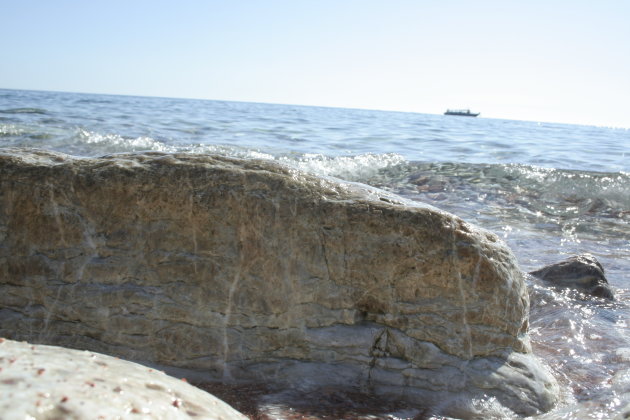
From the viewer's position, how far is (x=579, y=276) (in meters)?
5.79

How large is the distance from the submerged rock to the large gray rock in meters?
2.58

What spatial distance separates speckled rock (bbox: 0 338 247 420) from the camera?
5.92 feet

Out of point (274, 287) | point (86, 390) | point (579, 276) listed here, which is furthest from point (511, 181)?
point (86, 390)

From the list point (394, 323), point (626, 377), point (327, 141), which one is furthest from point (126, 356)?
point (327, 141)

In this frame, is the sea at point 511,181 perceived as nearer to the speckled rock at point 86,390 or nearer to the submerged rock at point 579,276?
the submerged rock at point 579,276

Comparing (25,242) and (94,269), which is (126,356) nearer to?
(94,269)

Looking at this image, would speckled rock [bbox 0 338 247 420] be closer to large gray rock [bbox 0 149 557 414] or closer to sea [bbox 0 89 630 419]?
large gray rock [bbox 0 149 557 414]

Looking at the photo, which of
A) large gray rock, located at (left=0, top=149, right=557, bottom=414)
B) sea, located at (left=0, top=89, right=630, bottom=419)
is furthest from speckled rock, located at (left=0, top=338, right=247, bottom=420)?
sea, located at (left=0, top=89, right=630, bottom=419)

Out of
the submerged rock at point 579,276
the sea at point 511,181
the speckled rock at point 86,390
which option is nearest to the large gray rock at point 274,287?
the sea at point 511,181

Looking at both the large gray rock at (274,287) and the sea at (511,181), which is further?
the sea at (511,181)

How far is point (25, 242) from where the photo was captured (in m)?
3.46

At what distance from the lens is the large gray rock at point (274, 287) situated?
10.7 ft

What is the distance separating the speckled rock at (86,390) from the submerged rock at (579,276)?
436 centimetres

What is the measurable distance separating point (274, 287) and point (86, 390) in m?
1.48
